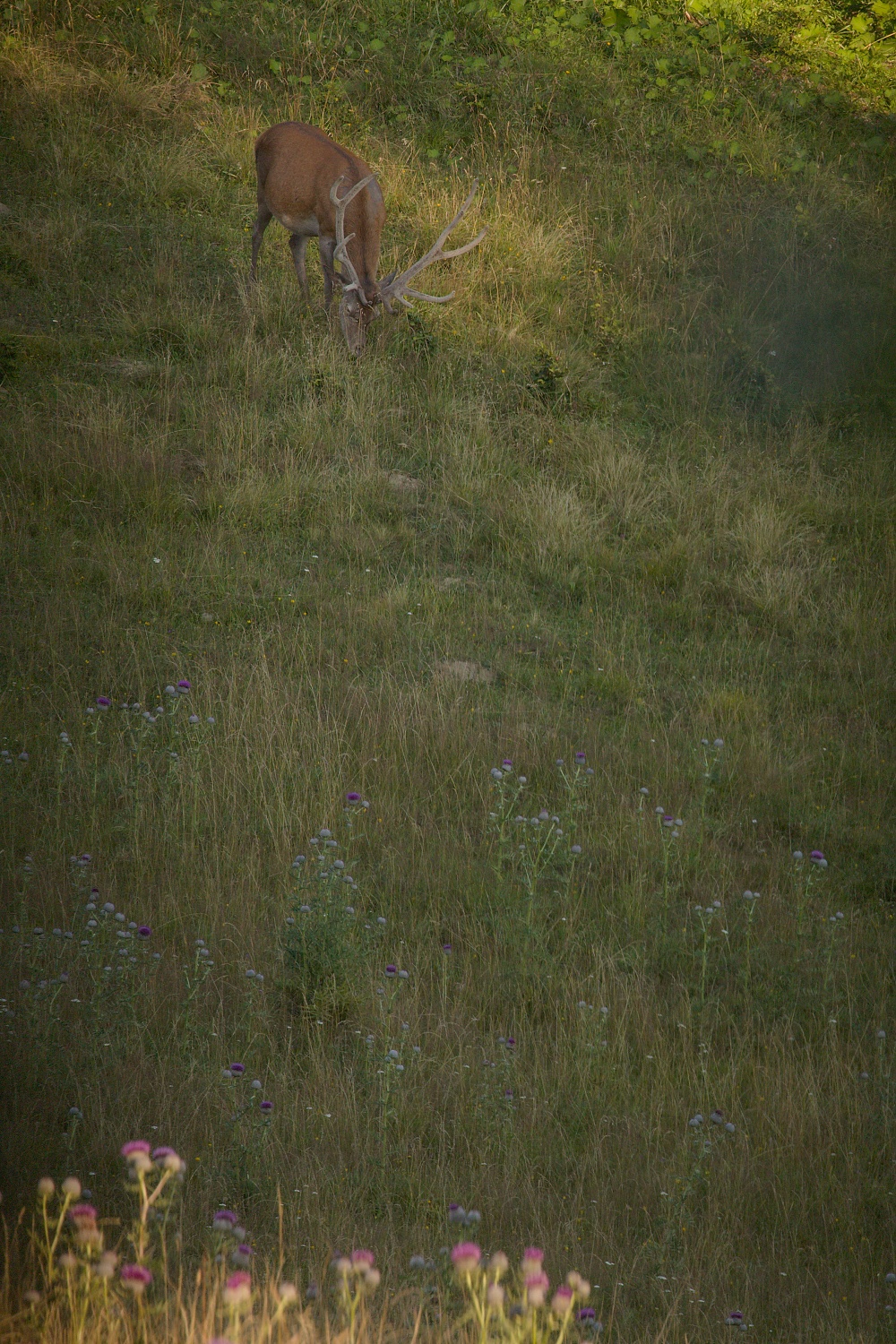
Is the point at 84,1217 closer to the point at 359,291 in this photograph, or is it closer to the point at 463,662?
the point at 463,662

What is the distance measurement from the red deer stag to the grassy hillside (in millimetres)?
334

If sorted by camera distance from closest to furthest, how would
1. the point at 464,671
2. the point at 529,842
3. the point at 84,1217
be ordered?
the point at 84,1217
the point at 529,842
the point at 464,671

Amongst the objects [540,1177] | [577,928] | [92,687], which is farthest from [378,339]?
[540,1177]

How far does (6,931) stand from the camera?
3.69 meters

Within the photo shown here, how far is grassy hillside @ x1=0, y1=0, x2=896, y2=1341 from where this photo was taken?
3.20 m

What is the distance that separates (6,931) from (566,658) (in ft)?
→ 11.9

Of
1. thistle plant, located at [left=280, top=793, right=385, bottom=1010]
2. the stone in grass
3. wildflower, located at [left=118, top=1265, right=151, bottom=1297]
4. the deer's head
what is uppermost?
Result: wildflower, located at [left=118, top=1265, right=151, bottom=1297]

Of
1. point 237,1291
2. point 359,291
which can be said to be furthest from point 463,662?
point 237,1291

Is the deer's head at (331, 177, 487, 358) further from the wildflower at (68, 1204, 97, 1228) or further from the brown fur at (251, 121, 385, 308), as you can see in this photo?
the wildflower at (68, 1204, 97, 1228)

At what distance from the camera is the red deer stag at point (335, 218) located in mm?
9422

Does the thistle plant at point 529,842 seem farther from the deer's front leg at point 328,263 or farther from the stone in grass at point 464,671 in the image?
the deer's front leg at point 328,263

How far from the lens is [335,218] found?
963 centimetres

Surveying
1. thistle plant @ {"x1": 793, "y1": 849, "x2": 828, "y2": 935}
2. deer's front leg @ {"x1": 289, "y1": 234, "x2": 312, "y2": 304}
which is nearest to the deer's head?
deer's front leg @ {"x1": 289, "y1": 234, "x2": 312, "y2": 304}

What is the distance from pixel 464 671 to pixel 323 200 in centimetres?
529
